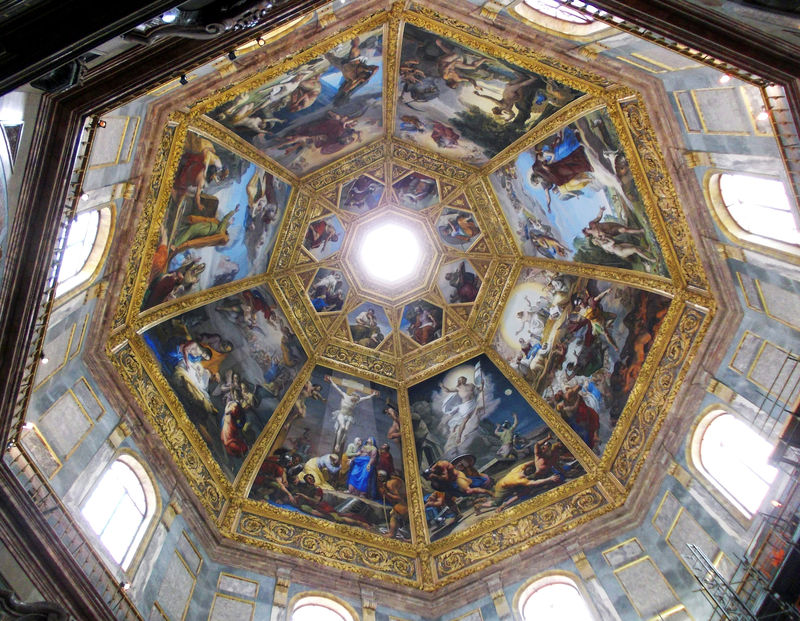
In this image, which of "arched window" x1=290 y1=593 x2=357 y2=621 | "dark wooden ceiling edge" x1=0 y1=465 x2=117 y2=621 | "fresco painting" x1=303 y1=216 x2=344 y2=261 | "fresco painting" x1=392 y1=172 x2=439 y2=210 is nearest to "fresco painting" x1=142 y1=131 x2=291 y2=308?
"fresco painting" x1=303 y1=216 x2=344 y2=261

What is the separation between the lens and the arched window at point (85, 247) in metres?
11.3

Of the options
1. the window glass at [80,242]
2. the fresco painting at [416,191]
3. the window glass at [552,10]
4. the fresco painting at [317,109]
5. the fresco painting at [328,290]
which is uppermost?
the fresco painting at [416,191]

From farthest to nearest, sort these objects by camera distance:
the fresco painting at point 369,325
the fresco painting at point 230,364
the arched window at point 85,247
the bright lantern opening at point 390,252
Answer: the bright lantern opening at point 390,252 < the fresco painting at point 369,325 < the fresco painting at point 230,364 < the arched window at point 85,247

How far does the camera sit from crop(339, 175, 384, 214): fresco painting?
19156 millimetres

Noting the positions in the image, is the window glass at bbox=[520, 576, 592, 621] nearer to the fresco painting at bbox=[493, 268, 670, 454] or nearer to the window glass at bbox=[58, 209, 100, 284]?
the fresco painting at bbox=[493, 268, 670, 454]

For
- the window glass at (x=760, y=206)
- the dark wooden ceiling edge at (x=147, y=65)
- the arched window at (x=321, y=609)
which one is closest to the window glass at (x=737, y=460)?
the window glass at (x=760, y=206)

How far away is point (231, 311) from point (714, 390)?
414 inches

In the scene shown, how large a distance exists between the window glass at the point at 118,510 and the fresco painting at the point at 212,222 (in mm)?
3500

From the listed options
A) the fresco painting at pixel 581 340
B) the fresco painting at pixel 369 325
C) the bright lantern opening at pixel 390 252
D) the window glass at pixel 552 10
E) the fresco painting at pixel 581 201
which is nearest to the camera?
the window glass at pixel 552 10

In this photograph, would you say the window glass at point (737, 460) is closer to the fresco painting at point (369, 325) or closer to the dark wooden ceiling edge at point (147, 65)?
the fresco painting at point (369, 325)

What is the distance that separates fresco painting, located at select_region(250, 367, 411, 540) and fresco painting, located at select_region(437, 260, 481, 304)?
3.22 m

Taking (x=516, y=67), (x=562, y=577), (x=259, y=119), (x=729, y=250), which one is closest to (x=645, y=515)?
(x=562, y=577)

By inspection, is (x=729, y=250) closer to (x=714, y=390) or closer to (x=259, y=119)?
(x=714, y=390)

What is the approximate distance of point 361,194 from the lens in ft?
63.7
